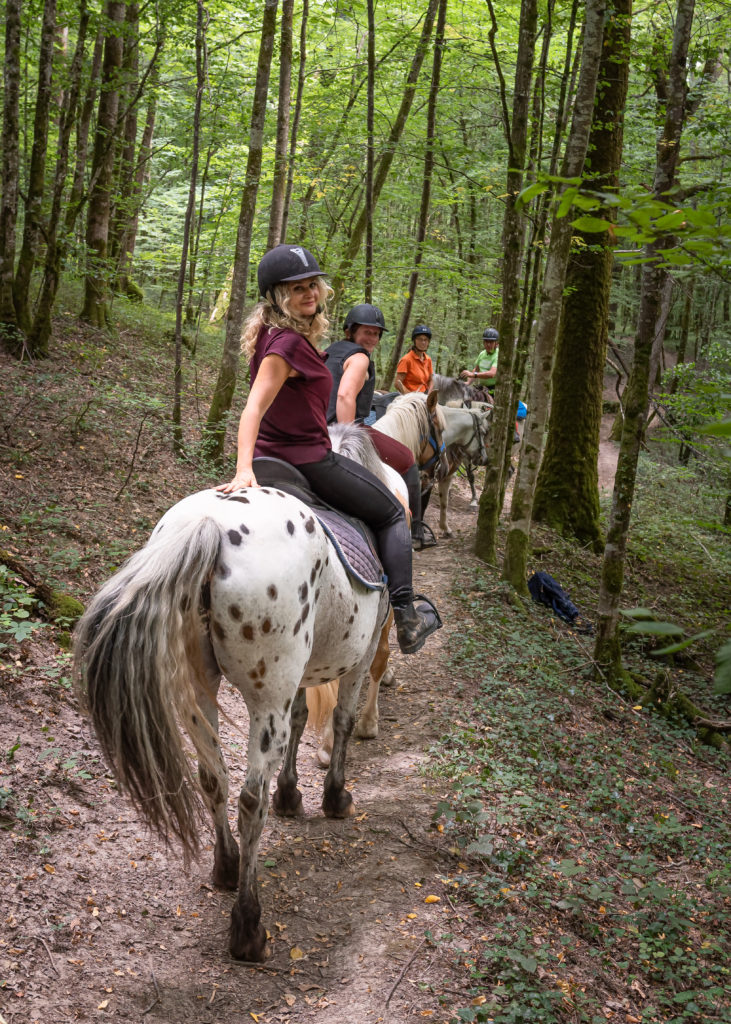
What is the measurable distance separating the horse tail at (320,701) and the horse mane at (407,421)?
2853 mm

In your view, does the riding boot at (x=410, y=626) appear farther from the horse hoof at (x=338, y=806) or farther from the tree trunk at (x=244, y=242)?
the tree trunk at (x=244, y=242)

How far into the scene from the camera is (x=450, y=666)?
7008mm

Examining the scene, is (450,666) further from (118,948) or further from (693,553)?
(693,553)

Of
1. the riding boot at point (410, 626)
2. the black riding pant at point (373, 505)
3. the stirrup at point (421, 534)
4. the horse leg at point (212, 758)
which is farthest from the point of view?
the stirrup at point (421, 534)

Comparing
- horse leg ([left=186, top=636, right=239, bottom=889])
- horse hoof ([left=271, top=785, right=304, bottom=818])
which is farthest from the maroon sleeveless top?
horse hoof ([left=271, top=785, right=304, bottom=818])

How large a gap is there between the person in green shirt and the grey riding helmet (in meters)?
10.9

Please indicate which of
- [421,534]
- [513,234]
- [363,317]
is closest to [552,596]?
[421,534]

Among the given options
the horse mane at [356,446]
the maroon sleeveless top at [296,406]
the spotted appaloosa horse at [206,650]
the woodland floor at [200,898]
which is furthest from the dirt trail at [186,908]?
the horse mane at [356,446]

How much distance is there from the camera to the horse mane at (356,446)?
465cm

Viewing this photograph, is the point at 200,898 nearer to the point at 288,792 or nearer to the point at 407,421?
the point at 288,792

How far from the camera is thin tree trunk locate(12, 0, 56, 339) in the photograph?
8.84 m

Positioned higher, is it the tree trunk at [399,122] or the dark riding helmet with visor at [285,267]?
the tree trunk at [399,122]

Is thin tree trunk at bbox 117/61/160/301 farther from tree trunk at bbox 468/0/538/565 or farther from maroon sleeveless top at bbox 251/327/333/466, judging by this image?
maroon sleeveless top at bbox 251/327/333/466

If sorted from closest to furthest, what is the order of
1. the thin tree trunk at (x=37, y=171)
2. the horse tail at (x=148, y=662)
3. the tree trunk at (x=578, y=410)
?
1. the horse tail at (x=148, y=662)
2. the thin tree trunk at (x=37, y=171)
3. the tree trunk at (x=578, y=410)
